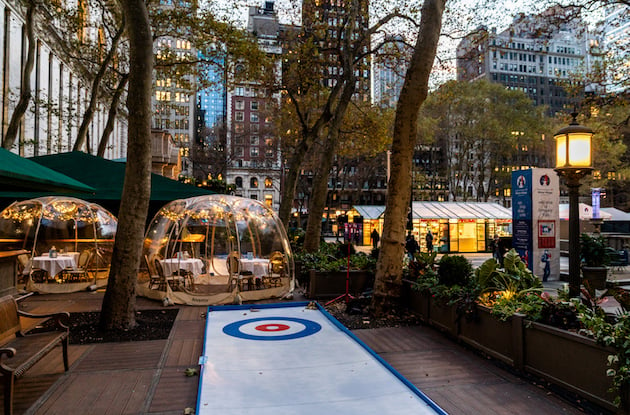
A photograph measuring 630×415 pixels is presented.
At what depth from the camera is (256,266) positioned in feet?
39.1

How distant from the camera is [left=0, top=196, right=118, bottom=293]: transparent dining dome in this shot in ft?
40.7

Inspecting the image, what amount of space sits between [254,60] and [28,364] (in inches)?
485

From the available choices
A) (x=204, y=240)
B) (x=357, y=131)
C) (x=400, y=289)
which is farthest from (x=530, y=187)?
(x=204, y=240)

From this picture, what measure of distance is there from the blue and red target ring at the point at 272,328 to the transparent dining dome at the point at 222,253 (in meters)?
2.07

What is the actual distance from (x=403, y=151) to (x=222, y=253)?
6.87 m

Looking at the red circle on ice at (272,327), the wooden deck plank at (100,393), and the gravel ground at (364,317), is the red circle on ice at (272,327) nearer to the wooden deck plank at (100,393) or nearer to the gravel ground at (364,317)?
the gravel ground at (364,317)

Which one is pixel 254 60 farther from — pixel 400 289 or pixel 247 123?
pixel 247 123

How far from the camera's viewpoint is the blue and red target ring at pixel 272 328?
25.3 feet

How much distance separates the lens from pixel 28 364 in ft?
14.9

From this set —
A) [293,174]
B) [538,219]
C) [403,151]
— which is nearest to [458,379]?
[403,151]

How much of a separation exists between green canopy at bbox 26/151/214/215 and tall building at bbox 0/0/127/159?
4.52 m

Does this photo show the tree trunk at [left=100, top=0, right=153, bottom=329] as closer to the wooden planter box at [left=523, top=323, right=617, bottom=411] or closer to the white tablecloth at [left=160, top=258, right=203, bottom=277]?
the white tablecloth at [left=160, top=258, right=203, bottom=277]

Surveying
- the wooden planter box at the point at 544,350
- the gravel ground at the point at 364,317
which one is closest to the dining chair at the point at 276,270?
the gravel ground at the point at 364,317

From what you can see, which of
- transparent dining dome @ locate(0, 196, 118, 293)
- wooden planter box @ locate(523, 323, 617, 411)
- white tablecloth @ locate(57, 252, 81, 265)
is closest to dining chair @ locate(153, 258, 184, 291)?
transparent dining dome @ locate(0, 196, 118, 293)
